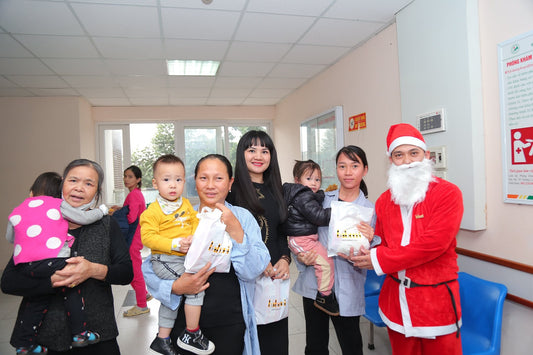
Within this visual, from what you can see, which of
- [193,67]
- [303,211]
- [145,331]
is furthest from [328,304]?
[193,67]

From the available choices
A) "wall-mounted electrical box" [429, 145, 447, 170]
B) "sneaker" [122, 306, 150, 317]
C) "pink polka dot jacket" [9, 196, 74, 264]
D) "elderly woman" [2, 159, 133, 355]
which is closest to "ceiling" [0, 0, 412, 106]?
"wall-mounted electrical box" [429, 145, 447, 170]

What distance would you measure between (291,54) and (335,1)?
1.27 m

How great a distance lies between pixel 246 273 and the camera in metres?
1.31

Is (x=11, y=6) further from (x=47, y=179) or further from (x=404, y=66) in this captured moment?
(x=404, y=66)

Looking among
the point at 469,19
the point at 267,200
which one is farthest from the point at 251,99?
the point at 267,200

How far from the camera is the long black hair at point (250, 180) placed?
1.57 metres

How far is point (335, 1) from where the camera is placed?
2.74 meters

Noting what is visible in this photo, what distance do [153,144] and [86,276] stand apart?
6.00 metres

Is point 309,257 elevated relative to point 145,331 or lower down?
elevated

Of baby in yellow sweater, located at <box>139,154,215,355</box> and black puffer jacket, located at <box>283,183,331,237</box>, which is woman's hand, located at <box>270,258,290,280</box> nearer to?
black puffer jacket, located at <box>283,183,331,237</box>

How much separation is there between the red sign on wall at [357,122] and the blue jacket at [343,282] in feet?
6.64

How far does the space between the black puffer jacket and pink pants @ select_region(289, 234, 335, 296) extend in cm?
4

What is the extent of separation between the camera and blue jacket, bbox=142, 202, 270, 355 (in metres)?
1.31

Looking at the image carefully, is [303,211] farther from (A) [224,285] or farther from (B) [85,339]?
(B) [85,339]
